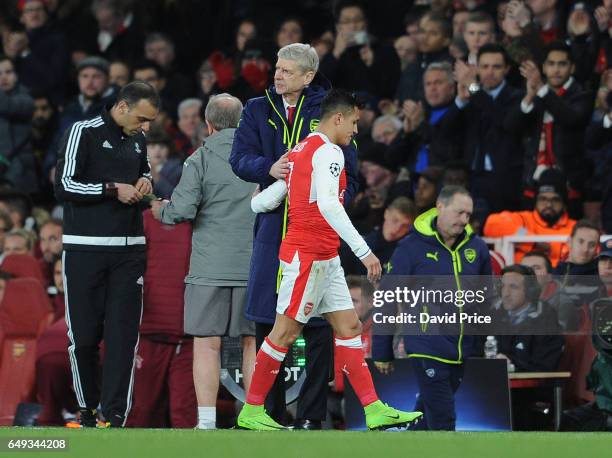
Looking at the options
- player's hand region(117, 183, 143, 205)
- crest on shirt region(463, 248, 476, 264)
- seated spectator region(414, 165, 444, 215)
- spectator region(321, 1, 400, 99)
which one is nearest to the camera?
player's hand region(117, 183, 143, 205)

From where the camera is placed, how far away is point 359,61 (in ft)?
48.1

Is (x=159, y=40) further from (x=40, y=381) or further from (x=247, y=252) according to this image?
(x=247, y=252)

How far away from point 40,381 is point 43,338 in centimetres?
33

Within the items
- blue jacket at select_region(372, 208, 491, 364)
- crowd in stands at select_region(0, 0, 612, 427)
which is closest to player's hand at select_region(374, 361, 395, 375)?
blue jacket at select_region(372, 208, 491, 364)

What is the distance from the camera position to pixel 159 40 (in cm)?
1659

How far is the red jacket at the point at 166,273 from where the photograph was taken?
10.2 meters

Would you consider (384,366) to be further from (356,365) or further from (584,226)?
(584,226)

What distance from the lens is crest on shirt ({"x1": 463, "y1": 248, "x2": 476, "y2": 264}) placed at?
947 cm

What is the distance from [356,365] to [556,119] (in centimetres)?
514

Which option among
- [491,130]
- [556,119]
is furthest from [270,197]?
[491,130]

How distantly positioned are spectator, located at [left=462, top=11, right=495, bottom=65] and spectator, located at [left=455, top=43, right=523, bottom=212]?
0.42m

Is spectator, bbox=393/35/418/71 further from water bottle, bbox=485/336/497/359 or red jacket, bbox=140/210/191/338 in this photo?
red jacket, bbox=140/210/191/338

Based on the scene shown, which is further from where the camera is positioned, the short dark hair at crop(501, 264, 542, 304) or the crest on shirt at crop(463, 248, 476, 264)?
the short dark hair at crop(501, 264, 542, 304)

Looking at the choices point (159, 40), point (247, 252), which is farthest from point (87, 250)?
point (159, 40)
